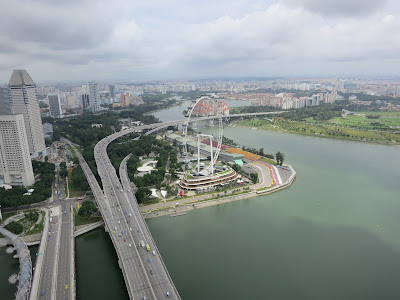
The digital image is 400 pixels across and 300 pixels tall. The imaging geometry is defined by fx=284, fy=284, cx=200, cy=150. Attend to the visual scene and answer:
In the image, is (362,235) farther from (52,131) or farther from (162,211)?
(52,131)

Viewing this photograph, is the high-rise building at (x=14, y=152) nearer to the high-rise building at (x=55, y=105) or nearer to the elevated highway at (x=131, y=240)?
the elevated highway at (x=131, y=240)

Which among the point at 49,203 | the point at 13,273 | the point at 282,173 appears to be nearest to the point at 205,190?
the point at 282,173

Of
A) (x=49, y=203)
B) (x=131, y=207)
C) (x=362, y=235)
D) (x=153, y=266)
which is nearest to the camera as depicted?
(x=153, y=266)

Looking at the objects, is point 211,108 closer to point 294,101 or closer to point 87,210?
point 294,101

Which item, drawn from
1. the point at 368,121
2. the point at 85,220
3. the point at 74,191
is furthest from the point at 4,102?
the point at 368,121

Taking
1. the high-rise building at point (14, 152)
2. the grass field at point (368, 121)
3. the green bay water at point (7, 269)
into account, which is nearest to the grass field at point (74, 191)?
the high-rise building at point (14, 152)

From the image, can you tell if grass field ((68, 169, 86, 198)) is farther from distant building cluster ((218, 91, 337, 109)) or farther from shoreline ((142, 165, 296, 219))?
distant building cluster ((218, 91, 337, 109))
